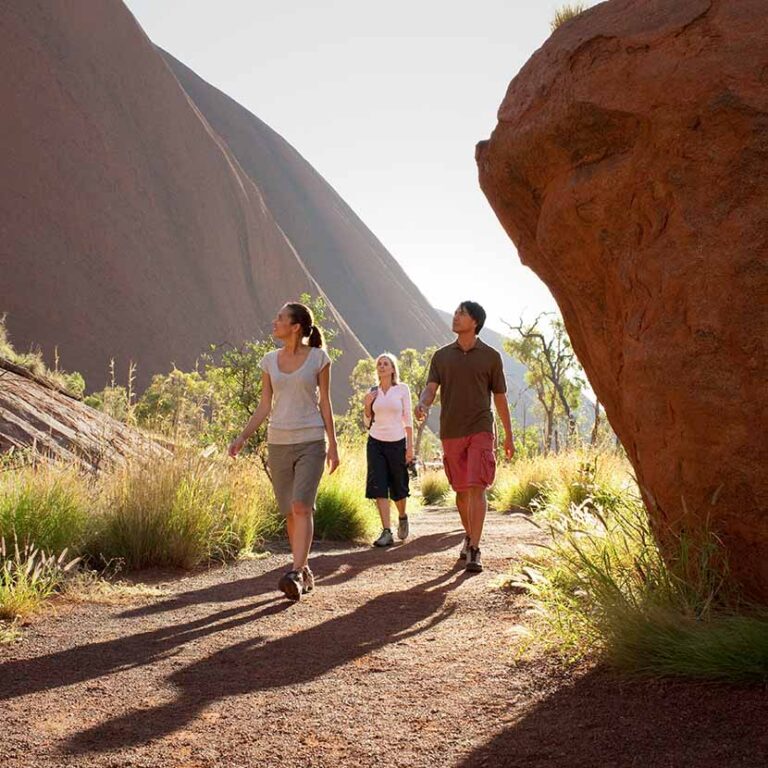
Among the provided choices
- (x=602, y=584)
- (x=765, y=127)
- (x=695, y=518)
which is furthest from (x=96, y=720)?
(x=765, y=127)

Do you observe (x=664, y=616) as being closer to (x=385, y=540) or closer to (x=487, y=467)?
(x=487, y=467)

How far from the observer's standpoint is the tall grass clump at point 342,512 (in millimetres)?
9422

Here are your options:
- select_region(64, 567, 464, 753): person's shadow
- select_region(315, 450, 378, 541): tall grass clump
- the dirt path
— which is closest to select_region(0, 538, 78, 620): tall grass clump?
the dirt path

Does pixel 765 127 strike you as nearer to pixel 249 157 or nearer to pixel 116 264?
pixel 116 264

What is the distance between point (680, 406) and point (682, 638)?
911 mm

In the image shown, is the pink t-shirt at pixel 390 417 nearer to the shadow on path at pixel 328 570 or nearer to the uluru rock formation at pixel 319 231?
the shadow on path at pixel 328 570

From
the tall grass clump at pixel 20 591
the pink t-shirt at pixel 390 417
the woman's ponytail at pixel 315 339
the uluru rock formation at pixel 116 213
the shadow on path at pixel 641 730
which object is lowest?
the shadow on path at pixel 641 730

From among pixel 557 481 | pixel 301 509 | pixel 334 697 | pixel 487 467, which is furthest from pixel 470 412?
pixel 557 481

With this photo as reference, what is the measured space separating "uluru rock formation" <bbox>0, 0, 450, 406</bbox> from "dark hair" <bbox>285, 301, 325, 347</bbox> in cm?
4599

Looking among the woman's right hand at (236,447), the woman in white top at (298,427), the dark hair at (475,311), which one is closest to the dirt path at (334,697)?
the woman in white top at (298,427)

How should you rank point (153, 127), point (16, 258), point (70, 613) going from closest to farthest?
point (70, 613) < point (16, 258) < point (153, 127)

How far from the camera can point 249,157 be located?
112688 millimetres

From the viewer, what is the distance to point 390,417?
879 cm

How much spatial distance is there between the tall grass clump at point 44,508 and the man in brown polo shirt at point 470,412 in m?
2.60
